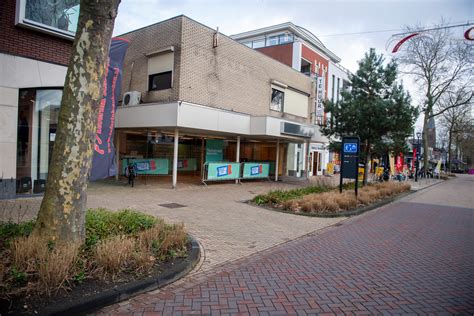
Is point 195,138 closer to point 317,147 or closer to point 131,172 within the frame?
point 131,172

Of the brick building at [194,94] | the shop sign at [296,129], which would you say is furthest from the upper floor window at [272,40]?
the shop sign at [296,129]

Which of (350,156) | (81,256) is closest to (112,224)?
(81,256)

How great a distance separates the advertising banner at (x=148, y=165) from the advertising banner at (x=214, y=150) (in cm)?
348

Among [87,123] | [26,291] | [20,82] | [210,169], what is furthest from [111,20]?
[210,169]

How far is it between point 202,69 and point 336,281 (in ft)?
43.2

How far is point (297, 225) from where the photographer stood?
8.38 m

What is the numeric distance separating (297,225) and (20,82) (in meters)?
8.53

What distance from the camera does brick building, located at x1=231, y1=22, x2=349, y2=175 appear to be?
28750 millimetres

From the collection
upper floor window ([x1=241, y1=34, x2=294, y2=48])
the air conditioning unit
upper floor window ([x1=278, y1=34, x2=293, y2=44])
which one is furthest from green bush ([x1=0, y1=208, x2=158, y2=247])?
upper floor window ([x1=278, y1=34, x2=293, y2=44])

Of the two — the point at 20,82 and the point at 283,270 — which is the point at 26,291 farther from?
the point at 20,82

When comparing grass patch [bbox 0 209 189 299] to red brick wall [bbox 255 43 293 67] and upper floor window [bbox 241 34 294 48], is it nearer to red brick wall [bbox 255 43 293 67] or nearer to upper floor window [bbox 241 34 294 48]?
red brick wall [bbox 255 43 293 67]

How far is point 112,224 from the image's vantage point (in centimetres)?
558

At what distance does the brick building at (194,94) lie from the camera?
14719 mm

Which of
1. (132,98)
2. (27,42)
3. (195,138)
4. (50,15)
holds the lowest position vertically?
(195,138)
